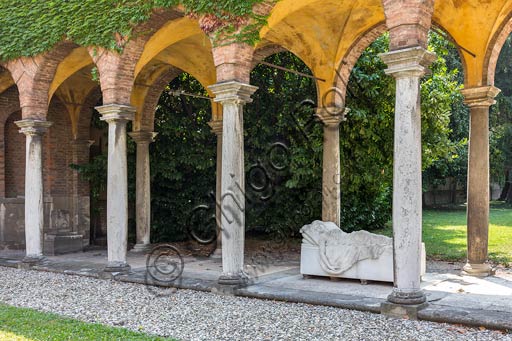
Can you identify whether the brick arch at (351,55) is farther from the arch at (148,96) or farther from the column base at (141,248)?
the column base at (141,248)

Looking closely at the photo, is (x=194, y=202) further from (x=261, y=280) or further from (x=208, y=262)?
(x=261, y=280)

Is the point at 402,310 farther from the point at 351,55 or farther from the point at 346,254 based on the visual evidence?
the point at 351,55

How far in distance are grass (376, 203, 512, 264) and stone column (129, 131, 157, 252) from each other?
25.3 feet

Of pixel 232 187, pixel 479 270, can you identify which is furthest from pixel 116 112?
pixel 479 270

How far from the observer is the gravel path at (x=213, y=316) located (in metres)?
6.08

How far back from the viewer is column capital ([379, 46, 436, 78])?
652 centimetres

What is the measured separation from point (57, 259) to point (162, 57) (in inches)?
240

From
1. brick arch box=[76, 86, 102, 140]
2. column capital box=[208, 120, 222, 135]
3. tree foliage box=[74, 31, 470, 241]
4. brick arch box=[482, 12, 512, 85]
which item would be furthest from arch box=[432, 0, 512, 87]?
brick arch box=[76, 86, 102, 140]

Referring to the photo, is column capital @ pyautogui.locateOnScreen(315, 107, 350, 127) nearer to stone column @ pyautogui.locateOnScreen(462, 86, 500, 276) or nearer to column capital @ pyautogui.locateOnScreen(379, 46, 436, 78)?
stone column @ pyautogui.locateOnScreen(462, 86, 500, 276)

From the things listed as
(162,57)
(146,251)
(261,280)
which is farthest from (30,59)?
(261,280)

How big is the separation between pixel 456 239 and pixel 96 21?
11923 millimetres

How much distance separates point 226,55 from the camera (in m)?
8.44

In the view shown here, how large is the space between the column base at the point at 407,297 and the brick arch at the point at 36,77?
901cm

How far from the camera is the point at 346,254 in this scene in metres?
9.06
